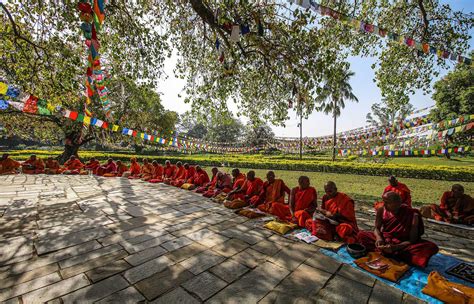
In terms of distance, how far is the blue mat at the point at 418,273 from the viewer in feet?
9.44

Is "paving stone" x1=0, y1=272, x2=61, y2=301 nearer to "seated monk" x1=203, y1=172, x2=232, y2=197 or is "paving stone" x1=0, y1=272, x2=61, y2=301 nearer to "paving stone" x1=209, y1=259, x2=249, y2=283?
"paving stone" x1=209, y1=259, x2=249, y2=283

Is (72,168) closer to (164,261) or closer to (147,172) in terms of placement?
(147,172)

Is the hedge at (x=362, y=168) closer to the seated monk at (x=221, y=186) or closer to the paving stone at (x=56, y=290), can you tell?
the seated monk at (x=221, y=186)

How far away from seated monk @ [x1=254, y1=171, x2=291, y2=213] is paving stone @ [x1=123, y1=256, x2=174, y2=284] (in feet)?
10.9

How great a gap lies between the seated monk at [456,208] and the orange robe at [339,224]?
130 inches

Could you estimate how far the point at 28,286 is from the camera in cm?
283

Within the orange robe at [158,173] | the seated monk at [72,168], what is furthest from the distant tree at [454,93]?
the seated monk at [72,168]

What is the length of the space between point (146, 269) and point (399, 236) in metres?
4.10

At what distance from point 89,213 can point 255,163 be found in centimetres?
1585

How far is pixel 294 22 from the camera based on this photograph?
5.63m

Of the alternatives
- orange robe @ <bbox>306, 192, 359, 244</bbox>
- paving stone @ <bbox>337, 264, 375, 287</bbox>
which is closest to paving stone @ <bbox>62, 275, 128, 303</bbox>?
paving stone @ <bbox>337, 264, 375, 287</bbox>

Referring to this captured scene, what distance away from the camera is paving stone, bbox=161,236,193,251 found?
3.99 meters

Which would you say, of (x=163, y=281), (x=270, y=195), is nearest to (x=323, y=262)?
(x=163, y=281)

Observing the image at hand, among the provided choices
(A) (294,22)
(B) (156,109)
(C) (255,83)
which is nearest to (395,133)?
(C) (255,83)
